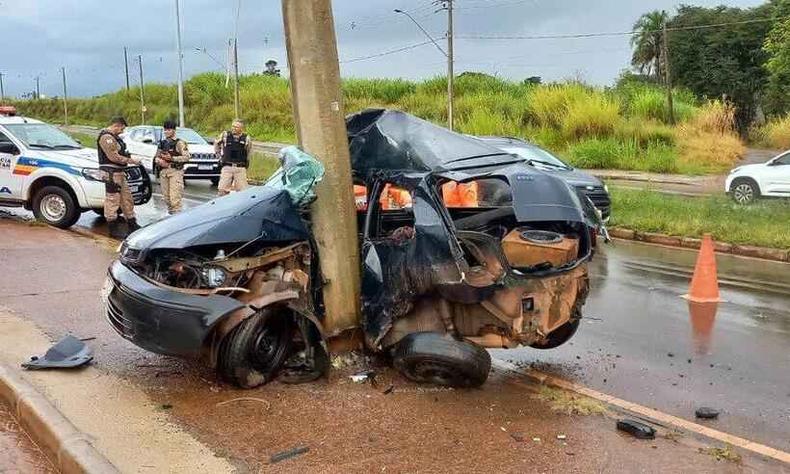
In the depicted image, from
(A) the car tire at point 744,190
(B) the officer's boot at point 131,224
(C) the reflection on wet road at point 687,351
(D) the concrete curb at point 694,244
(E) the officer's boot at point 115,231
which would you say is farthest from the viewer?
(A) the car tire at point 744,190

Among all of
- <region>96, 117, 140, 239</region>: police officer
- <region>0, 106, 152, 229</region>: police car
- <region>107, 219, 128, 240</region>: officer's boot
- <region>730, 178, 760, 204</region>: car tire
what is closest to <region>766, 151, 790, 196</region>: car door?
<region>730, 178, 760, 204</region>: car tire

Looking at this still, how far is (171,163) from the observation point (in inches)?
502

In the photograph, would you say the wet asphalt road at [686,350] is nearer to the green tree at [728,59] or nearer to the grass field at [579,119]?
the grass field at [579,119]

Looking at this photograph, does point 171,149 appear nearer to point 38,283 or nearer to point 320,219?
point 38,283

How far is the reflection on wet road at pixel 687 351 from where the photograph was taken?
541 cm

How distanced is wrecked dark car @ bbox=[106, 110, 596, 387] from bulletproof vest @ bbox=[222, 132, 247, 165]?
322 inches

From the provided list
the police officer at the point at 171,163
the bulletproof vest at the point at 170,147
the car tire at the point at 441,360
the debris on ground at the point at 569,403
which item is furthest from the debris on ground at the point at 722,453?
the bulletproof vest at the point at 170,147

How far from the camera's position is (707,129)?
109 ft

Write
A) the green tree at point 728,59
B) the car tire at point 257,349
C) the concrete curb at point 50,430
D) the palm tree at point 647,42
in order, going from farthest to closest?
the palm tree at point 647,42 < the green tree at point 728,59 < the car tire at point 257,349 < the concrete curb at point 50,430

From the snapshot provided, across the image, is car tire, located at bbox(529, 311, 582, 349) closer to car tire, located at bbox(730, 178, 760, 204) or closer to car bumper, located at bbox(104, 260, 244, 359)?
car bumper, located at bbox(104, 260, 244, 359)

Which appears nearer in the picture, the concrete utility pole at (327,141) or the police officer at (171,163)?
the concrete utility pole at (327,141)

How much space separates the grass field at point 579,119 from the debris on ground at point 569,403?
16683 millimetres

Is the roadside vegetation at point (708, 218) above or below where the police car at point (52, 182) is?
below

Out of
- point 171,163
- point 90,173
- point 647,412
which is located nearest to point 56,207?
point 90,173
